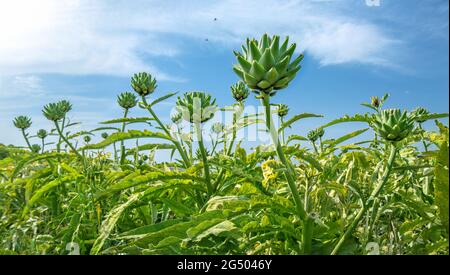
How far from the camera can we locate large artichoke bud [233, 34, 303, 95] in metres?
1.15

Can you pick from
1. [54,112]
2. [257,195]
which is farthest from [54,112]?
[257,195]

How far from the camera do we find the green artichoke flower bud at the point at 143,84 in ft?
7.22

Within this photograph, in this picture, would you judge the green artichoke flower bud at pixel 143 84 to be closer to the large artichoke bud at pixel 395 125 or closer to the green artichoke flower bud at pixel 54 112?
the green artichoke flower bud at pixel 54 112

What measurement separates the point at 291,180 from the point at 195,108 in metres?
0.68

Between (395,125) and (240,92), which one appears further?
(240,92)

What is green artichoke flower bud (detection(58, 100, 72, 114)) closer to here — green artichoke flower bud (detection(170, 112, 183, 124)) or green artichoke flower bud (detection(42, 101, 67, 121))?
green artichoke flower bud (detection(42, 101, 67, 121))

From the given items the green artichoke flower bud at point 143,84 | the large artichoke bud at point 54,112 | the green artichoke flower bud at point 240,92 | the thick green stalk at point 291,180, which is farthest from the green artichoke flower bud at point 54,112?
the thick green stalk at point 291,180

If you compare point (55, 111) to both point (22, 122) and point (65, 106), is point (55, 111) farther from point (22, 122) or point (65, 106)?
point (22, 122)

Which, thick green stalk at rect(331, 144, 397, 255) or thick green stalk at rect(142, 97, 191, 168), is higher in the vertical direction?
thick green stalk at rect(142, 97, 191, 168)

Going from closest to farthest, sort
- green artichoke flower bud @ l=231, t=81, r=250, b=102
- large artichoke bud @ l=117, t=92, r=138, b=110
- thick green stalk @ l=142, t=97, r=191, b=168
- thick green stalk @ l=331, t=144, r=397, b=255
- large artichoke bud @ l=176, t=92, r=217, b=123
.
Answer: thick green stalk @ l=331, t=144, r=397, b=255 < large artichoke bud @ l=176, t=92, r=217, b=123 < thick green stalk @ l=142, t=97, r=191, b=168 < green artichoke flower bud @ l=231, t=81, r=250, b=102 < large artichoke bud @ l=117, t=92, r=138, b=110

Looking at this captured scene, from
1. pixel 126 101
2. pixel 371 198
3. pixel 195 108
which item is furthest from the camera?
pixel 126 101

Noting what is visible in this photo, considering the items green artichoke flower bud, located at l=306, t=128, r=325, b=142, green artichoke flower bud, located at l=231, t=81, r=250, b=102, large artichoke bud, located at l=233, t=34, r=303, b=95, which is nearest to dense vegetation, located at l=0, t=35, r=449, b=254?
large artichoke bud, located at l=233, t=34, r=303, b=95

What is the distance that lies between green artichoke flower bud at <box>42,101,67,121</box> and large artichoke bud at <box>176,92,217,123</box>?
0.96m

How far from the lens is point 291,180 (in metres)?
1.18
